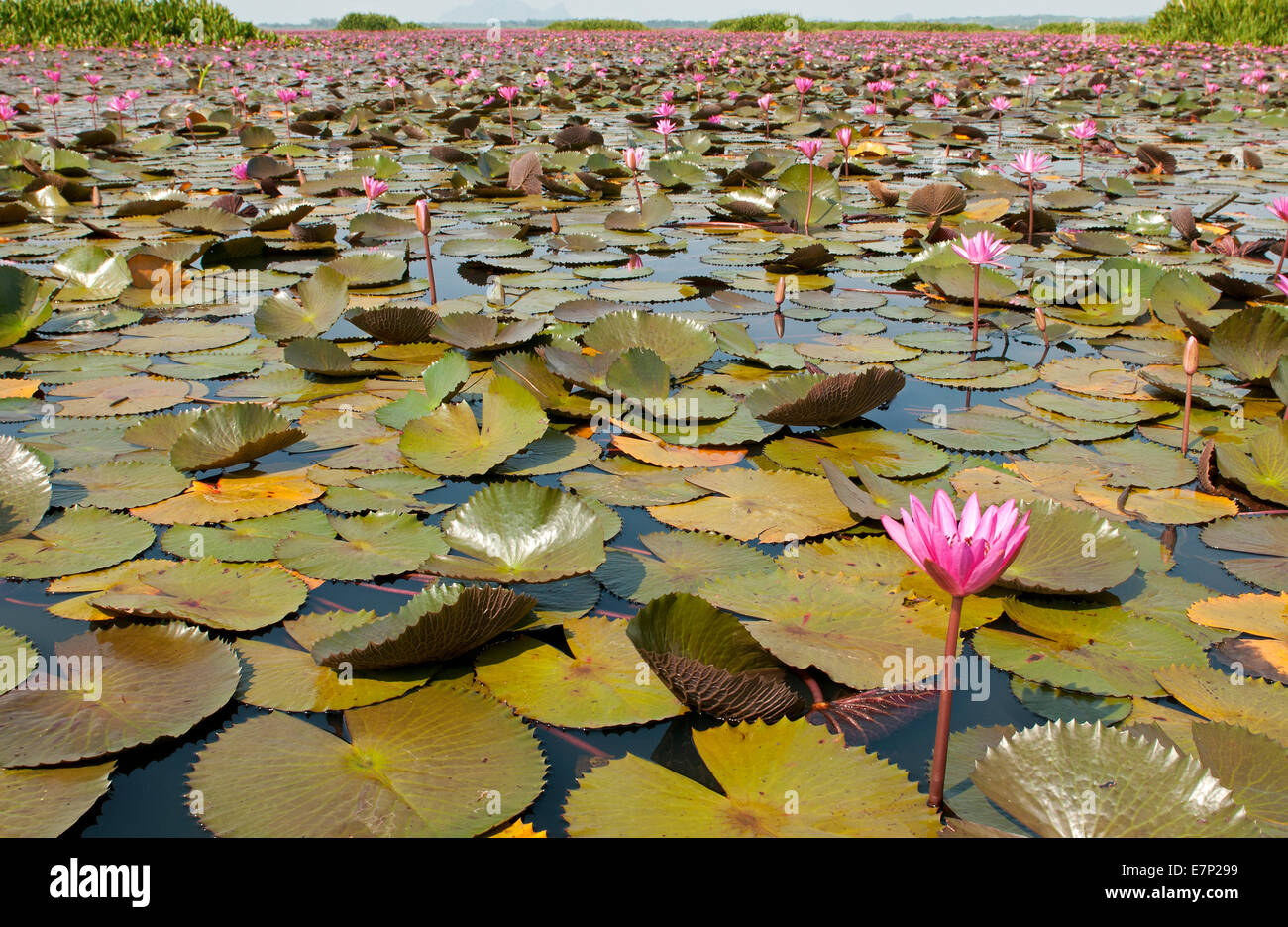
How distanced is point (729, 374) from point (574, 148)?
4645mm

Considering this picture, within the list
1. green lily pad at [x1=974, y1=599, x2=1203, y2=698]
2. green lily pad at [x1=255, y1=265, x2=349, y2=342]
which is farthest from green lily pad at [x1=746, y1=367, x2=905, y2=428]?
green lily pad at [x1=255, y1=265, x2=349, y2=342]

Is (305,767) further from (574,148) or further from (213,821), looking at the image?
(574,148)

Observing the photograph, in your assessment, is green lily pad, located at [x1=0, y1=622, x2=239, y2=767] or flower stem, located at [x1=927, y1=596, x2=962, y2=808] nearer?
flower stem, located at [x1=927, y1=596, x2=962, y2=808]

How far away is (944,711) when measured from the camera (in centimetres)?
103

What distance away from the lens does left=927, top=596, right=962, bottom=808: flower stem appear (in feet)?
3.28

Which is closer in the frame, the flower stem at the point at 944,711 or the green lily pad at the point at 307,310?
the flower stem at the point at 944,711

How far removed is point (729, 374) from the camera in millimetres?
2729

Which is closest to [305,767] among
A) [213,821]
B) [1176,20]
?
[213,821]

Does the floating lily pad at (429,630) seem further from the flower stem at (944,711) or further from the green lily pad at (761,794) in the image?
the flower stem at (944,711)

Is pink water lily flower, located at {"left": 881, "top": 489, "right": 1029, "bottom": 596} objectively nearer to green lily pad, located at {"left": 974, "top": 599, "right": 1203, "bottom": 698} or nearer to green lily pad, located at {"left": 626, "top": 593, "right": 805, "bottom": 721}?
green lily pad, located at {"left": 626, "top": 593, "right": 805, "bottom": 721}

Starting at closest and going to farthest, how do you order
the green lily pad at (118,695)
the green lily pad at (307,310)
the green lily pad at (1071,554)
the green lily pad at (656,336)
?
the green lily pad at (118,695) < the green lily pad at (1071,554) < the green lily pad at (656,336) < the green lily pad at (307,310)

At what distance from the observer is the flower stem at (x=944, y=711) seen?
100 centimetres

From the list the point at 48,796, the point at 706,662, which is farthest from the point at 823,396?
the point at 48,796

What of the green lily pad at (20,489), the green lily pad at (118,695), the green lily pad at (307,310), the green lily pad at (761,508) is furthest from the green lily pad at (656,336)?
the green lily pad at (118,695)
